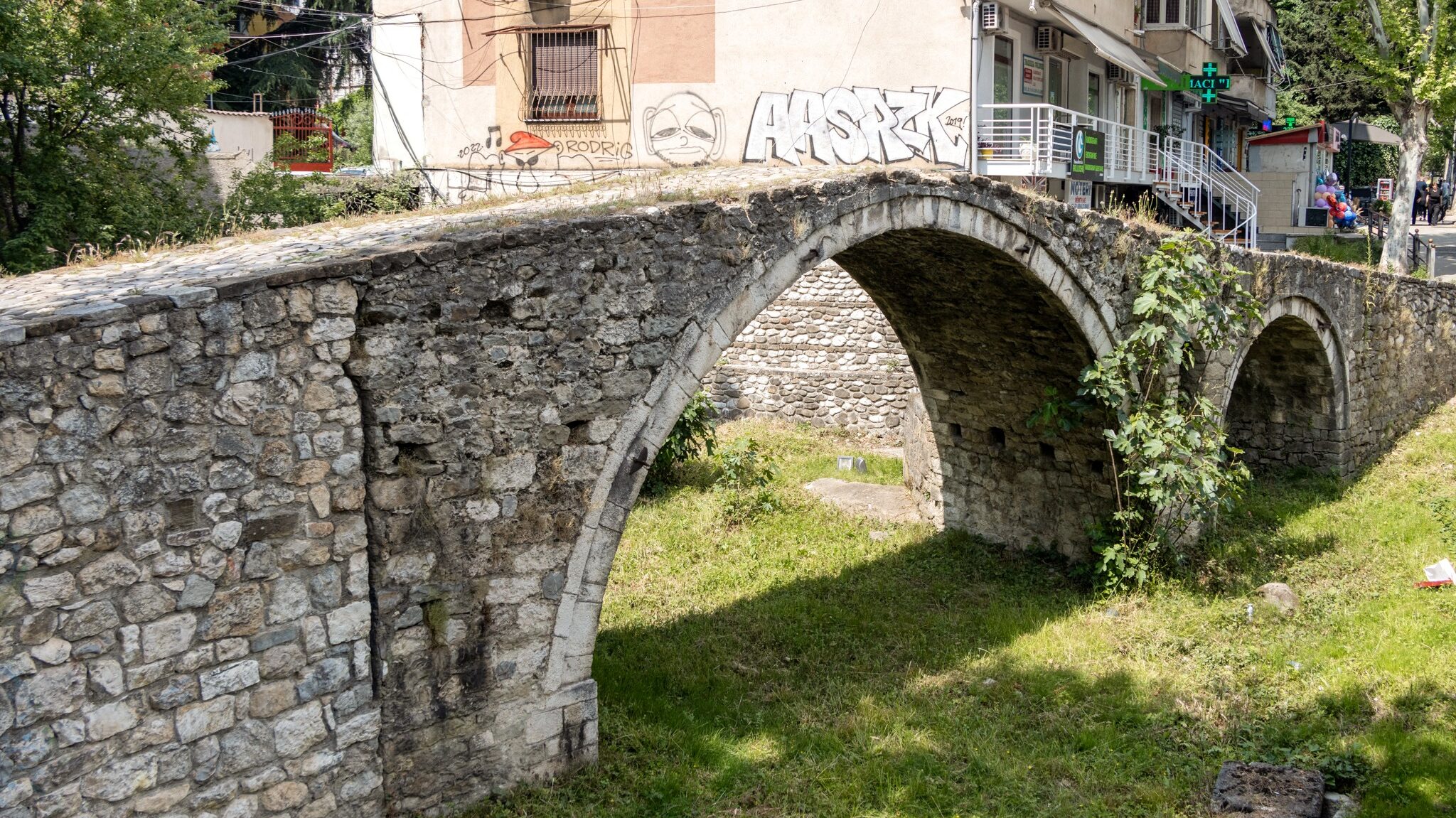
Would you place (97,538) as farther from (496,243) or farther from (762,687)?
(762,687)

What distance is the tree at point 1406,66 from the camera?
20.3 metres

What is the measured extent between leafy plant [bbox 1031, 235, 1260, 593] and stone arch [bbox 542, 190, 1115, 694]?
117 centimetres

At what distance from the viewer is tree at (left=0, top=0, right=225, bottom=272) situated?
435 inches

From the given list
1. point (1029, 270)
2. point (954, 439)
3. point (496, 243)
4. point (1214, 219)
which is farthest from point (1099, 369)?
point (1214, 219)

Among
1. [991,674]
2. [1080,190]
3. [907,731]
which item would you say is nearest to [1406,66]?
[1080,190]

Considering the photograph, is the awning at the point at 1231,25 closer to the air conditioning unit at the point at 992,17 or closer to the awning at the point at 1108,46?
the awning at the point at 1108,46

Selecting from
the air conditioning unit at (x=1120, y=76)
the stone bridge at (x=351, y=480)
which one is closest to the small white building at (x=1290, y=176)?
the air conditioning unit at (x=1120, y=76)

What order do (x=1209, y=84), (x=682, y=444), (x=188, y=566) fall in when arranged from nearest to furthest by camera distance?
(x=188, y=566), (x=682, y=444), (x=1209, y=84)

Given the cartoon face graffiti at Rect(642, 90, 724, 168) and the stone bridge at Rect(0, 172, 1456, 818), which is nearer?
the stone bridge at Rect(0, 172, 1456, 818)

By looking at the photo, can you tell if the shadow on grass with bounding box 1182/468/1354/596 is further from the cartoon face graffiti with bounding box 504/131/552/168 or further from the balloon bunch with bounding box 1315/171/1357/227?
the balloon bunch with bounding box 1315/171/1357/227

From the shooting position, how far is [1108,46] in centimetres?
1844

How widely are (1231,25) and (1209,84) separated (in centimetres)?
520

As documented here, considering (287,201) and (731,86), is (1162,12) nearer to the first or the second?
(731,86)

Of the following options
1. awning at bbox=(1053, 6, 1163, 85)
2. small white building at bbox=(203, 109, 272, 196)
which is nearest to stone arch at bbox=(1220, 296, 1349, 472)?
awning at bbox=(1053, 6, 1163, 85)
